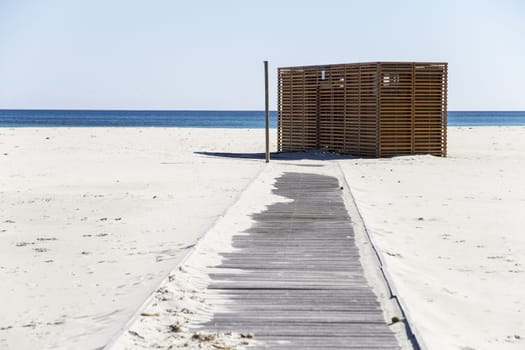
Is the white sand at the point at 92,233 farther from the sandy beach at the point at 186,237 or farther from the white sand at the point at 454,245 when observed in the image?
the white sand at the point at 454,245

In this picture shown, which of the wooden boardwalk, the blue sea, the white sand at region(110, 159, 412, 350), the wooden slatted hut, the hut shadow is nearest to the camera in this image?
the white sand at region(110, 159, 412, 350)

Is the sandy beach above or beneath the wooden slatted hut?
beneath

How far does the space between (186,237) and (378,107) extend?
510 inches

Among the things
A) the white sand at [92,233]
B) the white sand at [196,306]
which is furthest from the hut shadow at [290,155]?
the white sand at [196,306]

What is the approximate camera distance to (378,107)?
21.2 meters

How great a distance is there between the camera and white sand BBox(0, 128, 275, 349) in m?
6.08

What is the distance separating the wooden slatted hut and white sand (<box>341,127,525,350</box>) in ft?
9.38

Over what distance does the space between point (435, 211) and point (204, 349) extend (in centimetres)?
768

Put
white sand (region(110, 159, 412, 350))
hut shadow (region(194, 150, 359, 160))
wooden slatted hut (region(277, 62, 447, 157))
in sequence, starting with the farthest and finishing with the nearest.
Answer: hut shadow (region(194, 150, 359, 160)) → wooden slatted hut (region(277, 62, 447, 157)) → white sand (region(110, 159, 412, 350))

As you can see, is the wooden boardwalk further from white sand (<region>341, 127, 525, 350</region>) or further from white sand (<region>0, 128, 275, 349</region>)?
white sand (<region>0, 128, 275, 349</region>)

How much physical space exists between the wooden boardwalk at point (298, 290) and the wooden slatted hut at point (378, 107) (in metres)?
11.9

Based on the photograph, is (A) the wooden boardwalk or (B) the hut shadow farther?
(B) the hut shadow

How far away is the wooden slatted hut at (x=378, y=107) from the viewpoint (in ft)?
70.5

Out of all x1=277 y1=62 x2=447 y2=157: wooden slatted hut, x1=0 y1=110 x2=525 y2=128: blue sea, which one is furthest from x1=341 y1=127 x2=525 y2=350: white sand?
x1=0 y1=110 x2=525 y2=128: blue sea
